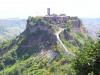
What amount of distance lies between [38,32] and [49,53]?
21.0m

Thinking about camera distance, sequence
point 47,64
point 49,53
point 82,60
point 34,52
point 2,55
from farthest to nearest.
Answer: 1. point 2,55
2. point 34,52
3. point 49,53
4. point 47,64
5. point 82,60

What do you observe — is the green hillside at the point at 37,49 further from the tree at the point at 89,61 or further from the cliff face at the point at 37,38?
the tree at the point at 89,61

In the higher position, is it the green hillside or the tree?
the tree

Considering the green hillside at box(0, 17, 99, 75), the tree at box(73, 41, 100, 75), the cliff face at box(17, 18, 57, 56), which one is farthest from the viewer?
the cliff face at box(17, 18, 57, 56)

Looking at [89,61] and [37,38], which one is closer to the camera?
[89,61]

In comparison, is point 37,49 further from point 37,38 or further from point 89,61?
point 89,61

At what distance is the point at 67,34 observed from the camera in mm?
130375

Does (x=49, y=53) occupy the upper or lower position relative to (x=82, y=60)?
lower

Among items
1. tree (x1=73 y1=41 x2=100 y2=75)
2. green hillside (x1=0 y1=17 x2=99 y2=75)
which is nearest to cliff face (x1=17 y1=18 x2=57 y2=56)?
green hillside (x1=0 y1=17 x2=99 y2=75)

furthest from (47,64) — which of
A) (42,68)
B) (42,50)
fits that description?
(42,50)

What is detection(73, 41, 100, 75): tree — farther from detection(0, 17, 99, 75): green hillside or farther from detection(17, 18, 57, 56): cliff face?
detection(17, 18, 57, 56): cliff face

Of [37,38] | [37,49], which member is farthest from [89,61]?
[37,38]

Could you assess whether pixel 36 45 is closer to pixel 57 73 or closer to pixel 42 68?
pixel 42 68

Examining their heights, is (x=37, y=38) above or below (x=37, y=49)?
above
